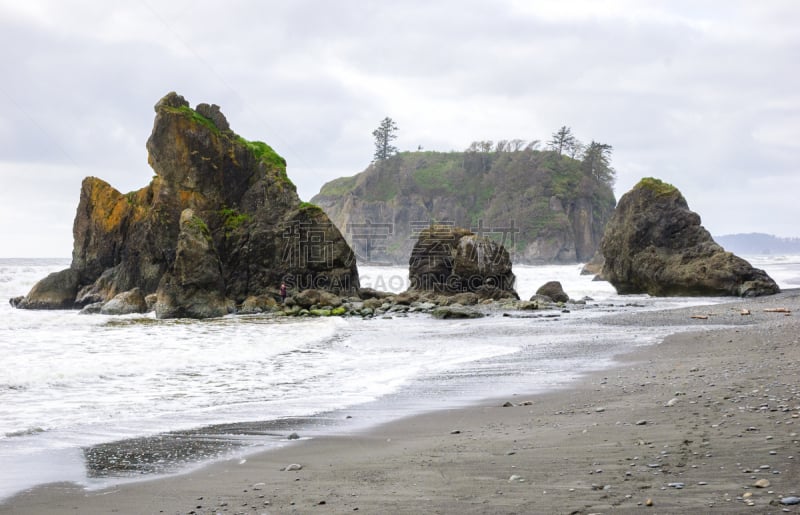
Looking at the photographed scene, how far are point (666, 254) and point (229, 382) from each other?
29571 mm

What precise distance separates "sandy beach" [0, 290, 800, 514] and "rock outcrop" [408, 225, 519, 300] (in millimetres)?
24480

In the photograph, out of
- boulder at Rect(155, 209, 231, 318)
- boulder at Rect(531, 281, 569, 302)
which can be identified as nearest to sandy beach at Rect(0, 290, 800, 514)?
boulder at Rect(155, 209, 231, 318)

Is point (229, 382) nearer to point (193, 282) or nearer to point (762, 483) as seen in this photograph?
point (762, 483)

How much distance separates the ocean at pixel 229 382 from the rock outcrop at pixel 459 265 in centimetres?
1131

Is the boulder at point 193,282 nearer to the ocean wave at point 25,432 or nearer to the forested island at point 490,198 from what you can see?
the ocean wave at point 25,432

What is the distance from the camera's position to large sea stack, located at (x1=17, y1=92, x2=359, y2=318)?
32.0 m

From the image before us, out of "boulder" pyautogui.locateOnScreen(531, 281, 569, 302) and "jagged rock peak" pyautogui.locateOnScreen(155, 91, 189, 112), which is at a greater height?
"jagged rock peak" pyautogui.locateOnScreen(155, 91, 189, 112)

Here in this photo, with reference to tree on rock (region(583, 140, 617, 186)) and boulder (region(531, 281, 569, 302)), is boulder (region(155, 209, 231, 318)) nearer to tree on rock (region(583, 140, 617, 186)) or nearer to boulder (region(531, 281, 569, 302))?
boulder (region(531, 281, 569, 302))

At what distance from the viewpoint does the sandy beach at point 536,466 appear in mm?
3789

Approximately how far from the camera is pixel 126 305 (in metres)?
28.9

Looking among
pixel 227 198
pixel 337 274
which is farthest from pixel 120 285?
pixel 337 274

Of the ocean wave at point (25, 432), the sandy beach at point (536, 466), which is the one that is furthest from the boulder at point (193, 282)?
the sandy beach at point (536, 466)

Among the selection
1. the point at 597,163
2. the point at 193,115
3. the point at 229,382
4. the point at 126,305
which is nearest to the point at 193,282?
the point at 126,305

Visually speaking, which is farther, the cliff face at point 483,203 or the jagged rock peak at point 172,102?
the cliff face at point 483,203
